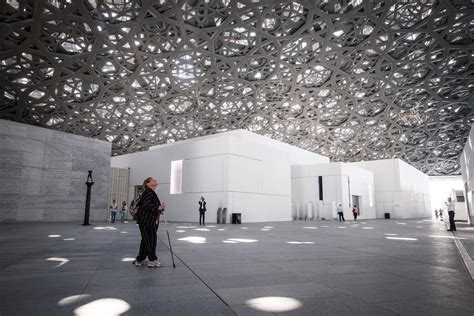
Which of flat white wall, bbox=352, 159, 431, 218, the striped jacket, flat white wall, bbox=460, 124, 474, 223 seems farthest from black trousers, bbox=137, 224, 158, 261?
flat white wall, bbox=352, 159, 431, 218

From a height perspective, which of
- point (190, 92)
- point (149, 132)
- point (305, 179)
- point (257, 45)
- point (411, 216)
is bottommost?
point (411, 216)

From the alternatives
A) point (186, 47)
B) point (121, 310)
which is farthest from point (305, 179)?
point (121, 310)

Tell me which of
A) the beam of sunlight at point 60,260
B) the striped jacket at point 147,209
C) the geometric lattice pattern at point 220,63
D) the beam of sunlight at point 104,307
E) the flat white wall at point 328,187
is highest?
the geometric lattice pattern at point 220,63

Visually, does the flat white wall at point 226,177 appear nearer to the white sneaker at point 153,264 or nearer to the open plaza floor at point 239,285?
the open plaza floor at point 239,285

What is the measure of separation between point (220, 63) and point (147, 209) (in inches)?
1213

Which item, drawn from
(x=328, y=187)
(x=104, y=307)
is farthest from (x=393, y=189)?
(x=104, y=307)

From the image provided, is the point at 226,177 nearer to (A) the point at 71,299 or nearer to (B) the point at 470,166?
(B) the point at 470,166

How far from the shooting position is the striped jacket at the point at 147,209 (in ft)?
18.0

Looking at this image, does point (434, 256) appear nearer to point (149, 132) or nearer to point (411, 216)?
point (411, 216)

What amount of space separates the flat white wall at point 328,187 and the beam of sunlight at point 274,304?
2731cm

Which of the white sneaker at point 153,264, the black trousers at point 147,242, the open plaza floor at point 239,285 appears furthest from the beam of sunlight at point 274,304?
the black trousers at point 147,242

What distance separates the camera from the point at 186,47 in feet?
102

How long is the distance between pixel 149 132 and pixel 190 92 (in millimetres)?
10590

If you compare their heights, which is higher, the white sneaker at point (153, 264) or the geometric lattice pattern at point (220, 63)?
the geometric lattice pattern at point (220, 63)
